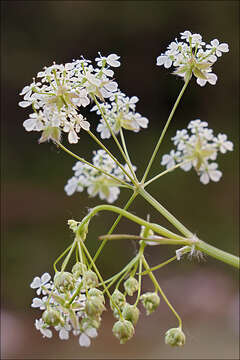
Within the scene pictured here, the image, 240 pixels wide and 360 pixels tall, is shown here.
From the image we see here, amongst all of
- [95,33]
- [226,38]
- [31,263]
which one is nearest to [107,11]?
[95,33]

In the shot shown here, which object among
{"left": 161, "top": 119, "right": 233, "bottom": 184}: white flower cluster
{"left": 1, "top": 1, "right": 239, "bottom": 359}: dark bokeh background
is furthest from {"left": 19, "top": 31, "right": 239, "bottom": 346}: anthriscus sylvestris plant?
{"left": 1, "top": 1, "right": 239, "bottom": 359}: dark bokeh background

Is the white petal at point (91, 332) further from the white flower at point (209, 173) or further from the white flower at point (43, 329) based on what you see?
the white flower at point (209, 173)

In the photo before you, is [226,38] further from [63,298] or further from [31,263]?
[63,298]

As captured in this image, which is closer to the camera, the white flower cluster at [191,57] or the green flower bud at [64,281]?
the green flower bud at [64,281]

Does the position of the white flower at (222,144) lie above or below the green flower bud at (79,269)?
above

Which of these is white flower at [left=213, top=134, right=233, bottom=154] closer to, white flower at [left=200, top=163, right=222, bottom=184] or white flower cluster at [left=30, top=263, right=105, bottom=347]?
white flower at [left=200, top=163, right=222, bottom=184]

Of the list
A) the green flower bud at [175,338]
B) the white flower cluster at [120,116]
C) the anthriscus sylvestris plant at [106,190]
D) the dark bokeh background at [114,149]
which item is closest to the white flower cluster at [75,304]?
the anthriscus sylvestris plant at [106,190]

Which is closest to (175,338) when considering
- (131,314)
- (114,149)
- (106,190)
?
(131,314)
